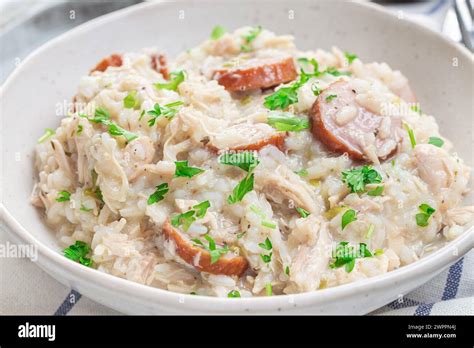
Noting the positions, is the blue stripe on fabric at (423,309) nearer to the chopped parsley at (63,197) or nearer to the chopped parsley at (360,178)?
the chopped parsley at (360,178)

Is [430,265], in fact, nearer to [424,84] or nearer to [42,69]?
[424,84]

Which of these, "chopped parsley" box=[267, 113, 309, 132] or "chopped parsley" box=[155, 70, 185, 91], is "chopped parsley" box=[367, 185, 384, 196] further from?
"chopped parsley" box=[155, 70, 185, 91]

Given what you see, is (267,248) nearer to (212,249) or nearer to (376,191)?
(212,249)

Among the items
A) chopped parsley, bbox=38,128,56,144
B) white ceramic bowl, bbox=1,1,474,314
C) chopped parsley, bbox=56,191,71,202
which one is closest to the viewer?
white ceramic bowl, bbox=1,1,474,314

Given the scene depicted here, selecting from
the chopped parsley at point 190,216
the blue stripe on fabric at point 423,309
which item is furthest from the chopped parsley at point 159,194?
the blue stripe on fabric at point 423,309

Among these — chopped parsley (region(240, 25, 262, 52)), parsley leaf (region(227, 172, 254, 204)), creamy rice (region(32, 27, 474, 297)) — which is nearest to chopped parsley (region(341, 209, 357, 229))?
creamy rice (region(32, 27, 474, 297))
